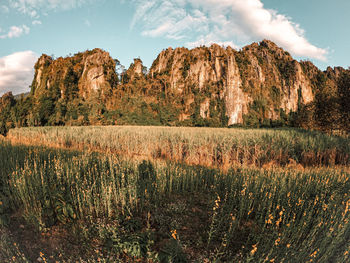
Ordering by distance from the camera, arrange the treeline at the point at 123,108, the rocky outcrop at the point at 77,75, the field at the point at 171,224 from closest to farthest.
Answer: the field at the point at 171,224 < the treeline at the point at 123,108 < the rocky outcrop at the point at 77,75

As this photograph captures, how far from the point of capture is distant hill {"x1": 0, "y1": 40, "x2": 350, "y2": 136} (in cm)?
4297

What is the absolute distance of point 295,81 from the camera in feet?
296

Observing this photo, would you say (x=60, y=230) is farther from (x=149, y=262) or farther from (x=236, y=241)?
(x=236, y=241)

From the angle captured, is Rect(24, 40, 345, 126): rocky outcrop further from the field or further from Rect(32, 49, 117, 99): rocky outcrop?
the field

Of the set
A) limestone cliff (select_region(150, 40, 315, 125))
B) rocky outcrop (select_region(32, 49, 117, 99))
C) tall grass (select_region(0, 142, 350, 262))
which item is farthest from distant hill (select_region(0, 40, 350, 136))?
tall grass (select_region(0, 142, 350, 262))

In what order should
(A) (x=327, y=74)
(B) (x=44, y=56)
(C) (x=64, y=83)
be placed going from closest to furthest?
1. (C) (x=64, y=83)
2. (B) (x=44, y=56)
3. (A) (x=327, y=74)

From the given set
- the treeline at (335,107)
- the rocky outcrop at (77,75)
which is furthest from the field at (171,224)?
the rocky outcrop at (77,75)

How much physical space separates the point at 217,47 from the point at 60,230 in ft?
258

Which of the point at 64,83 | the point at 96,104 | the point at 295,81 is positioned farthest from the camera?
the point at 295,81

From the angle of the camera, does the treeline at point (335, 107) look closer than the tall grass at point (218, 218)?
No

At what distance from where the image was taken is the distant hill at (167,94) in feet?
141

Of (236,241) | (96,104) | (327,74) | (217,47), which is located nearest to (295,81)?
(327,74)

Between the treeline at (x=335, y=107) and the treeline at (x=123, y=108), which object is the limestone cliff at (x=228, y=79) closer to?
the treeline at (x=123, y=108)

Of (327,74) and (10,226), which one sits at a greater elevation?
(327,74)
